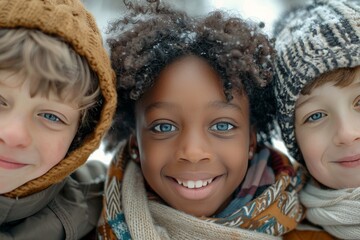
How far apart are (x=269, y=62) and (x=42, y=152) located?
2.00 ft

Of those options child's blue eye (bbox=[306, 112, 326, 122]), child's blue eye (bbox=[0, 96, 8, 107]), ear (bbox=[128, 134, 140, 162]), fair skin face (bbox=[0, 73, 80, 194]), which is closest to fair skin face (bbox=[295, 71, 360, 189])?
child's blue eye (bbox=[306, 112, 326, 122])

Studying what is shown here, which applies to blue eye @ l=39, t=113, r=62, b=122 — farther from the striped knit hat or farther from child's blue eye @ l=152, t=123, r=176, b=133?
the striped knit hat

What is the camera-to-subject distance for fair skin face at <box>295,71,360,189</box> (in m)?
1.24

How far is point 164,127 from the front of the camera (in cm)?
129

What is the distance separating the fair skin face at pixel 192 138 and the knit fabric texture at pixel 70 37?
0.51 ft

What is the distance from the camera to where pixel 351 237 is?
4.18 feet

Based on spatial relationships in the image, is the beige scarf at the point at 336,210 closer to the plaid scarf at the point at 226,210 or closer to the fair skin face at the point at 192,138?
the plaid scarf at the point at 226,210

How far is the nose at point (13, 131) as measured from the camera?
3.44ft

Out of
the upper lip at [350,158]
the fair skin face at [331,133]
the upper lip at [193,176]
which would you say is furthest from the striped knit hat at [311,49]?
the upper lip at [193,176]

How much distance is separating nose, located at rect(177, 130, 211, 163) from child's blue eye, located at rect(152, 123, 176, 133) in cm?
4

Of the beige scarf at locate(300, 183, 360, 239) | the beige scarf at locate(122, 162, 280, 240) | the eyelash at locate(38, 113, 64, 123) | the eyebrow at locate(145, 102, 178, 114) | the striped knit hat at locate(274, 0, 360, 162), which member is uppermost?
the striped knit hat at locate(274, 0, 360, 162)

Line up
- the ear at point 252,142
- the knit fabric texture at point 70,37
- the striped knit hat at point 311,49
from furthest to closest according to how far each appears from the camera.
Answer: the ear at point 252,142 → the striped knit hat at point 311,49 → the knit fabric texture at point 70,37

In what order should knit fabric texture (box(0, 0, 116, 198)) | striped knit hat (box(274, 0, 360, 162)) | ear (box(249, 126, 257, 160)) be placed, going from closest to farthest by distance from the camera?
knit fabric texture (box(0, 0, 116, 198)) < striped knit hat (box(274, 0, 360, 162)) < ear (box(249, 126, 257, 160))

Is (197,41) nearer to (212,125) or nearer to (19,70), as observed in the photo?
(212,125)
